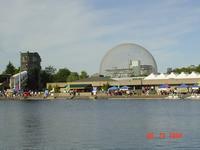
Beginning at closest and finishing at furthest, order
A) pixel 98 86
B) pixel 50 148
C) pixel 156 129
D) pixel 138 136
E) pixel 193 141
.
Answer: pixel 50 148
pixel 193 141
pixel 138 136
pixel 156 129
pixel 98 86

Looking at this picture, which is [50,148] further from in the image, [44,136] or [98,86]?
[98,86]

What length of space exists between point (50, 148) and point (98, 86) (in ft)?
491

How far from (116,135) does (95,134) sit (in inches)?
80.7

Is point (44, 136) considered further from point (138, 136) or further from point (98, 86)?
point (98, 86)

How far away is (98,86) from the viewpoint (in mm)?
187125

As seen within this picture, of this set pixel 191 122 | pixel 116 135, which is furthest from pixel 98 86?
pixel 116 135

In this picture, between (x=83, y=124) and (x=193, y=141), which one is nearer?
(x=193, y=141)

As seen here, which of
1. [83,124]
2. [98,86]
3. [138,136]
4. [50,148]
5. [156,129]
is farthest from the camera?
[98,86]
